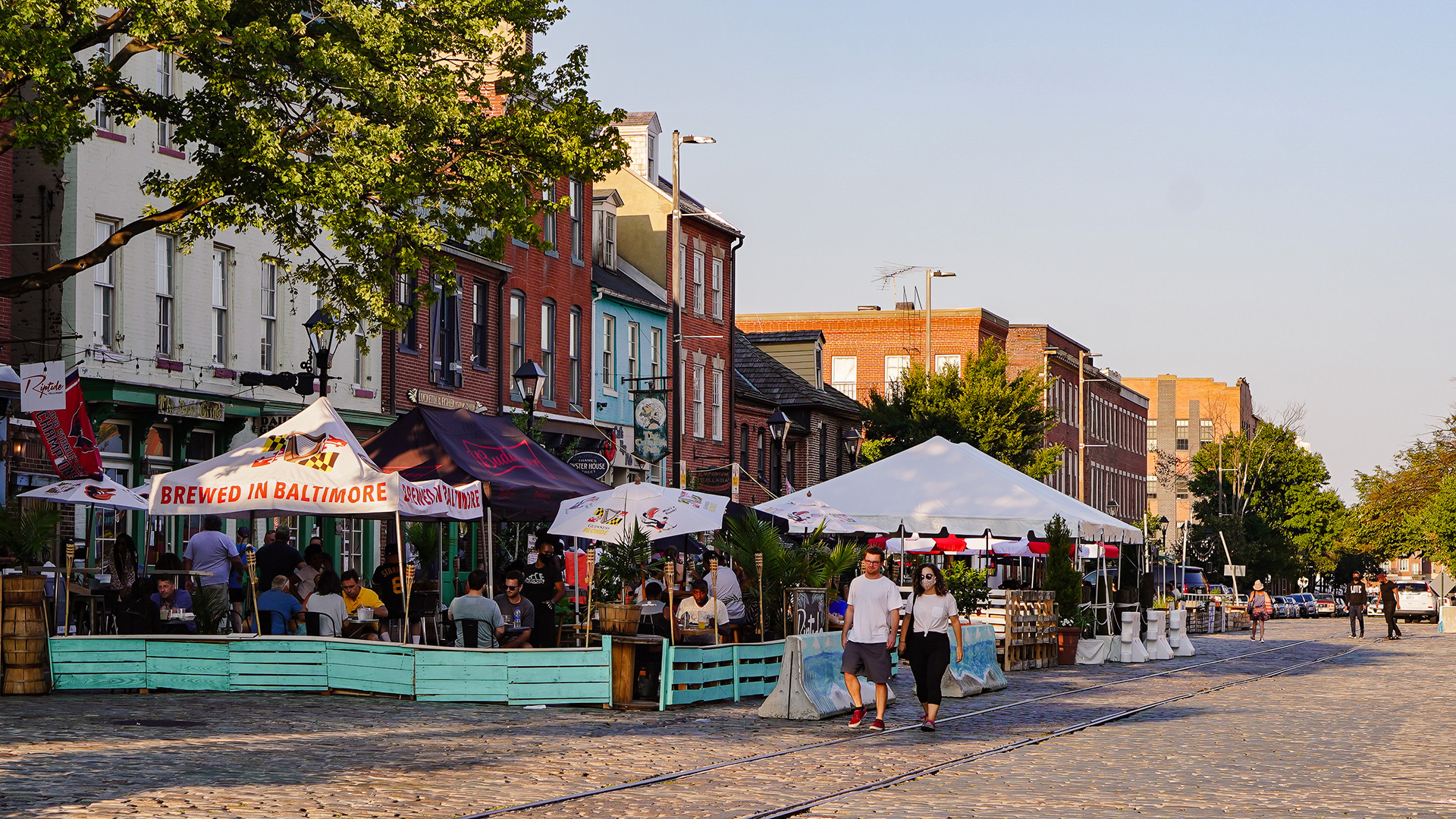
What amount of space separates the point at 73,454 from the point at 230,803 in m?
12.7

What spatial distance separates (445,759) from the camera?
42.2ft

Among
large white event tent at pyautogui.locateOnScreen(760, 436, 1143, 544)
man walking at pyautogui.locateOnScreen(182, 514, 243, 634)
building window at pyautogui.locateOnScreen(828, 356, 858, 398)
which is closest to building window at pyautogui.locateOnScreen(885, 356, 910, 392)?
building window at pyautogui.locateOnScreen(828, 356, 858, 398)

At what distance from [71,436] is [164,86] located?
7499mm

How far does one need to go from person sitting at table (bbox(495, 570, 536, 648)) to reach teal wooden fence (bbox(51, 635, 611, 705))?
1.56 meters

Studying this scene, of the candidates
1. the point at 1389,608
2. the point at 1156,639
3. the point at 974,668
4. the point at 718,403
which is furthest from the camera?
the point at 718,403

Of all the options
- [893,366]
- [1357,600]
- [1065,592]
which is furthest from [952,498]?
[893,366]

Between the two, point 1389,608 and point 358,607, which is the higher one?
point 358,607

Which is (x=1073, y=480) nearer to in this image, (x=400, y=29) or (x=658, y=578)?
(x=658, y=578)

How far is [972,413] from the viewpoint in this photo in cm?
5719

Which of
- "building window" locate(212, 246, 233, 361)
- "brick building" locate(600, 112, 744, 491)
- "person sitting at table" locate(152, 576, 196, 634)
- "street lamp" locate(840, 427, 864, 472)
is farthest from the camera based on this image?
"street lamp" locate(840, 427, 864, 472)

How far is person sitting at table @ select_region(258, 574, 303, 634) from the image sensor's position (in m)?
19.2

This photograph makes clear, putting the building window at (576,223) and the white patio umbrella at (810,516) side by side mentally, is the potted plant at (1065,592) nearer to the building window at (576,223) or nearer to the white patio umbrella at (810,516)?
the white patio umbrella at (810,516)

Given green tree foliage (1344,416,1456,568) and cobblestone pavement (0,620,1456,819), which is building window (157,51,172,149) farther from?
green tree foliage (1344,416,1456,568)

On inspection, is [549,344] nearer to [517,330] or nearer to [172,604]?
[517,330]
